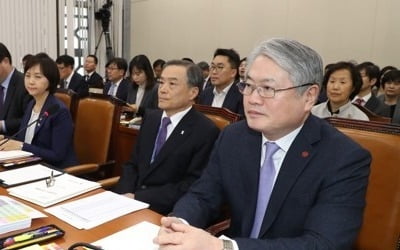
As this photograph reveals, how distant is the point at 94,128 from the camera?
8.37 ft

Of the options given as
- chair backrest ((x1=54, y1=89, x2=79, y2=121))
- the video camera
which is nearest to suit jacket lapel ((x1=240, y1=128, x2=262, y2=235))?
chair backrest ((x1=54, y1=89, x2=79, y2=121))

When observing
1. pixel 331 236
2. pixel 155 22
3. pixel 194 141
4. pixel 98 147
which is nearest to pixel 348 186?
pixel 331 236

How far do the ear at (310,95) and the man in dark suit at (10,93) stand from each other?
2614 mm

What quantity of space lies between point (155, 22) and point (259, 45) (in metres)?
7.34

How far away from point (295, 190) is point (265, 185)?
12cm

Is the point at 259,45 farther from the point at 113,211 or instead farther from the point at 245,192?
the point at 113,211

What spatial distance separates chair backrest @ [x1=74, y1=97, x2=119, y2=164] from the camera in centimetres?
247

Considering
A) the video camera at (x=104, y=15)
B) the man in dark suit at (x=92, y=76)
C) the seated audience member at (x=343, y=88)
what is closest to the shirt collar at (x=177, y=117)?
the seated audience member at (x=343, y=88)

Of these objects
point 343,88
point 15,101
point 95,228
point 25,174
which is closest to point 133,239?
point 95,228

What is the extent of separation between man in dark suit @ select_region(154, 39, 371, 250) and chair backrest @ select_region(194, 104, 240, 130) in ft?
2.09

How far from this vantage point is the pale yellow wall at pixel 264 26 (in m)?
5.27

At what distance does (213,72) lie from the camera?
4023 mm

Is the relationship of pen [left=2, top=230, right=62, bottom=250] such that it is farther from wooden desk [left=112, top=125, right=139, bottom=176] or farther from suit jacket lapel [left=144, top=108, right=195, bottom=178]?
wooden desk [left=112, top=125, right=139, bottom=176]

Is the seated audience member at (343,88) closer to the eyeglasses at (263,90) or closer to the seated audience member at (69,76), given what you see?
the eyeglasses at (263,90)
